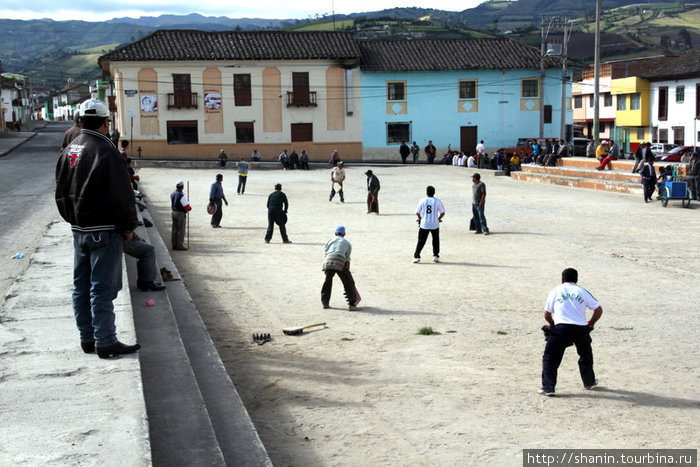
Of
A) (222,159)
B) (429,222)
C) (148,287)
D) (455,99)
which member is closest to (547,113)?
(455,99)

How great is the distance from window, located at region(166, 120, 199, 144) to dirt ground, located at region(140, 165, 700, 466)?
101ft

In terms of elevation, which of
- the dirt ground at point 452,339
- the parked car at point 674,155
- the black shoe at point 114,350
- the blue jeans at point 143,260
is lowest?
the dirt ground at point 452,339

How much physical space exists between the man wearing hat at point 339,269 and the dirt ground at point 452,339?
0.74ft

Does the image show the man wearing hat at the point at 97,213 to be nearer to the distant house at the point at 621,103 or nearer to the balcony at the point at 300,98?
the balcony at the point at 300,98

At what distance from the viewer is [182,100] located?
5166 cm

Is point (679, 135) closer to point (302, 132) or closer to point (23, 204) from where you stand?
point (302, 132)

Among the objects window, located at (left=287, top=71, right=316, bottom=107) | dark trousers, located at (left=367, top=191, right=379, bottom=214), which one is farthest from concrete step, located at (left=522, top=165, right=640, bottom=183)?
window, located at (left=287, top=71, right=316, bottom=107)

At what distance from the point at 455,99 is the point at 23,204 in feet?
119

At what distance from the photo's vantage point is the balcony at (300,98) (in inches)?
2083

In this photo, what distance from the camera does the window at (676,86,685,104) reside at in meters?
52.3

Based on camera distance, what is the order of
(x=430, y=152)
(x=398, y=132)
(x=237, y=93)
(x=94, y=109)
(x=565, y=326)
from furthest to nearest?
(x=398, y=132) → (x=237, y=93) → (x=430, y=152) → (x=565, y=326) → (x=94, y=109)

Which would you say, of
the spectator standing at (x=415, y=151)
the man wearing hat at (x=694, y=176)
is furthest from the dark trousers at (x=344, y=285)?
the spectator standing at (x=415, y=151)

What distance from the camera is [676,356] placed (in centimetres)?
911

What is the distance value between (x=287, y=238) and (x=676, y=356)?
1162 centimetres
